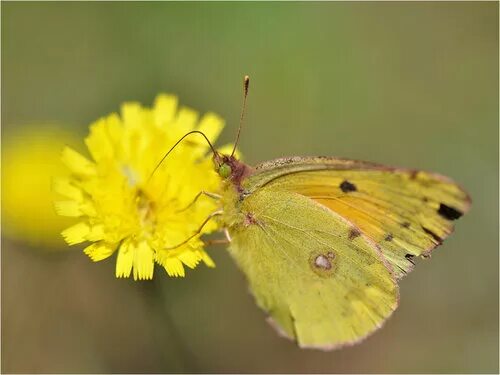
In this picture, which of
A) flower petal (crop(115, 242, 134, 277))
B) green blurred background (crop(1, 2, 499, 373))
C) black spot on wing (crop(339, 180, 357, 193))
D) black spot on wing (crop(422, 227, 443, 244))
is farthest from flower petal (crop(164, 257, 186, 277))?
black spot on wing (crop(422, 227, 443, 244))

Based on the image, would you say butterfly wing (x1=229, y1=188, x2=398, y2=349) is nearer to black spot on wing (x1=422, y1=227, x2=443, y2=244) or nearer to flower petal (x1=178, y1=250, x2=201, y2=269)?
flower petal (x1=178, y1=250, x2=201, y2=269)

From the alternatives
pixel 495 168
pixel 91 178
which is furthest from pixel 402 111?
pixel 91 178

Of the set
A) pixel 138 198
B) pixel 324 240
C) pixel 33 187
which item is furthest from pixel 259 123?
pixel 324 240

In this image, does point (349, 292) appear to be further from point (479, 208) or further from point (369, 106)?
point (369, 106)

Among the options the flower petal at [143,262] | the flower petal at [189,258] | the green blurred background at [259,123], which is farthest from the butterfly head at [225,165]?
the green blurred background at [259,123]

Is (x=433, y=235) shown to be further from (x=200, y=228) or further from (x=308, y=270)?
(x=200, y=228)

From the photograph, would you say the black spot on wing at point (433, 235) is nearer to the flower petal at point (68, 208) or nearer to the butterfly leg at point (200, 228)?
the butterfly leg at point (200, 228)
